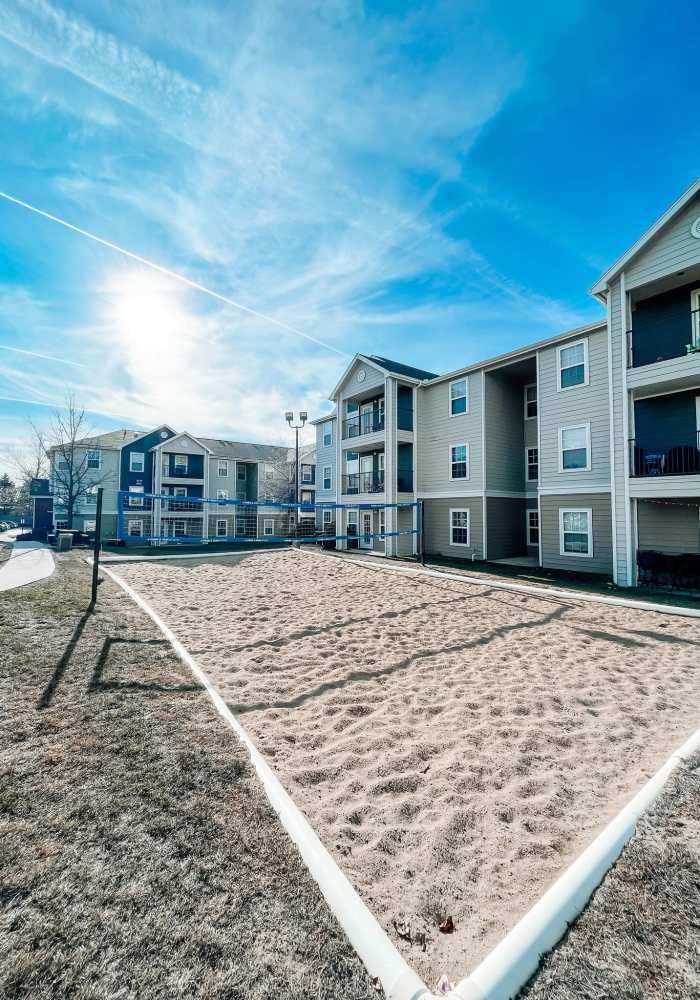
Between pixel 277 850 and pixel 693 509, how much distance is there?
13.5 metres

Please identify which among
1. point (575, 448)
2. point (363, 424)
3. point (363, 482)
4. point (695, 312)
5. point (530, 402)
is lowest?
point (363, 482)

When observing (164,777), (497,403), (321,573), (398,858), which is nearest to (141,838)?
(164,777)

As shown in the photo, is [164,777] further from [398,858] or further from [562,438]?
[562,438]

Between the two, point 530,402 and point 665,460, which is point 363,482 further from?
point 665,460

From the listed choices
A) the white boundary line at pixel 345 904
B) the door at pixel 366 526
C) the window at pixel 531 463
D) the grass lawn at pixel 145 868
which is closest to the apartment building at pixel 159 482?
the door at pixel 366 526

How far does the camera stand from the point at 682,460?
439 inches

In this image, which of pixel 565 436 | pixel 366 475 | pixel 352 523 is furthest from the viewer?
pixel 352 523

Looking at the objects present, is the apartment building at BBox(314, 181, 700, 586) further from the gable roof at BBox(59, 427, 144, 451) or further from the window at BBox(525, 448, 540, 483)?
the gable roof at BBox(59, 427, 144, 451)

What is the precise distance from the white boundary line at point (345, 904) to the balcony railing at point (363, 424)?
18350 millimetres

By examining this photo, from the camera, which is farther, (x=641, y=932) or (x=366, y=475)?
(x=366, y=475)

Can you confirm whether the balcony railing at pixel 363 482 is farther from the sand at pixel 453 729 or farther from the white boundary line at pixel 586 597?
the sand at pixel 453 729

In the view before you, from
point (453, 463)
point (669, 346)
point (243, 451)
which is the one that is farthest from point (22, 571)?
point (243, 451)

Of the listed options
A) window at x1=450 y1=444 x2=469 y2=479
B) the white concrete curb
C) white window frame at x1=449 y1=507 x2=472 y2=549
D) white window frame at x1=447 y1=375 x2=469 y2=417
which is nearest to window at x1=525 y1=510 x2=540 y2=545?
white window frame at x1=449 y1=507 x2=472 y2=549

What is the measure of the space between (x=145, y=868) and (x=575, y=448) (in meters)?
15.0
